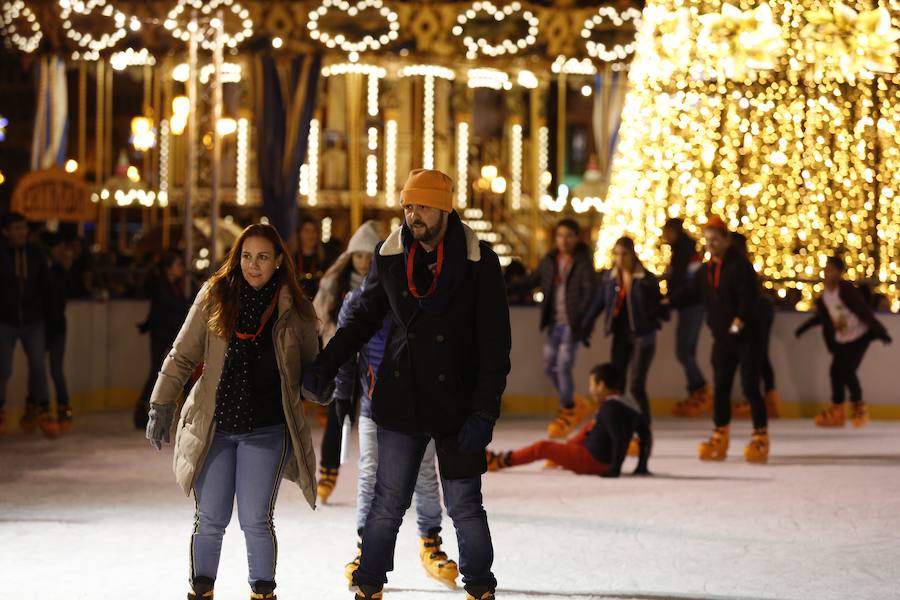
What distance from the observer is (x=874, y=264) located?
1373 centimetres

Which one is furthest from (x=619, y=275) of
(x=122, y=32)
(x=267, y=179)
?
(x=122, y=32)

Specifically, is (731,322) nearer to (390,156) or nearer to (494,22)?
(494,22)

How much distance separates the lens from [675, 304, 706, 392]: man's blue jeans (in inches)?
→ 518

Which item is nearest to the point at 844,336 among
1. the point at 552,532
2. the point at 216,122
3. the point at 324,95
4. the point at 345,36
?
the point at 216,122

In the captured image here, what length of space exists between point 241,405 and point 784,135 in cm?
905

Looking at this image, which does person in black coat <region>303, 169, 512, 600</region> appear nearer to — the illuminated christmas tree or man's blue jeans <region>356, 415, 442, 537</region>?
man's blue jeans <region>356, 415, 442, 537</region>

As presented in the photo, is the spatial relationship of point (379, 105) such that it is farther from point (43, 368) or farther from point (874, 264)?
point (43, 368)

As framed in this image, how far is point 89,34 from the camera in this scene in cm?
1878

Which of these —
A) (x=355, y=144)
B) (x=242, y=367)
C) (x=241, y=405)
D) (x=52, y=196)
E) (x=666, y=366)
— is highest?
(x=355, y=144)

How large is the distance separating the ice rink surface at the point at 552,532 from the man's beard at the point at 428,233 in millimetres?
1352

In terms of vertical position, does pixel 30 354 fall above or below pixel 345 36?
below

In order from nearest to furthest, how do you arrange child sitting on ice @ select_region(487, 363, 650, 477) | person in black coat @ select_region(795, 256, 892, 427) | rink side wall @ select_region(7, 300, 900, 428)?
child sitting on ice @ select_region(487, 363, 650, 477) → person in black coat @ select_region(795, 256, 892, 427) → rink side wall @ select_region(7, 300, 900, 428)

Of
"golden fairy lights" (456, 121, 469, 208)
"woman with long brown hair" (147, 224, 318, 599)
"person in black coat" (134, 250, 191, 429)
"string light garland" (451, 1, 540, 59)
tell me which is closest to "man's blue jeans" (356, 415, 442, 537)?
"woman with long brown hair" (147, 224, 318, 599)

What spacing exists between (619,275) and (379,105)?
17.5 m
